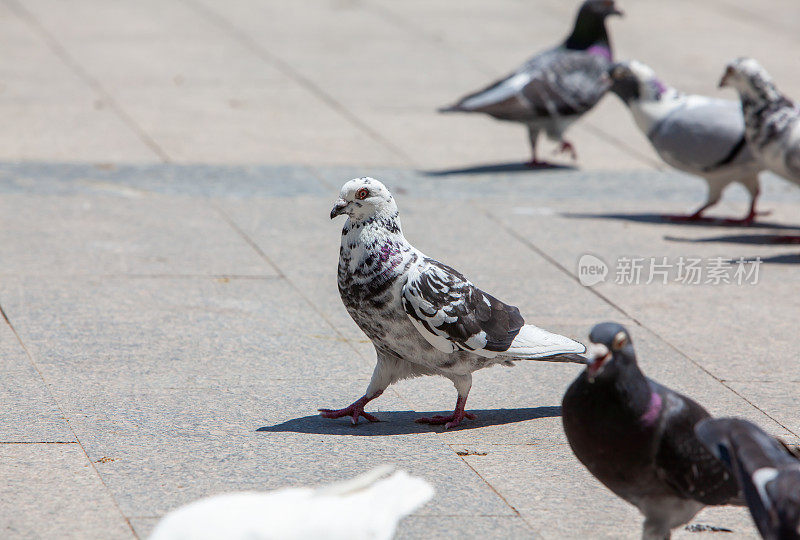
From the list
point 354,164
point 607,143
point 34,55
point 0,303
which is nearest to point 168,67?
point 34,55

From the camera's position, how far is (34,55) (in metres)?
13.9

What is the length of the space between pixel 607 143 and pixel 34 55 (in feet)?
21.7

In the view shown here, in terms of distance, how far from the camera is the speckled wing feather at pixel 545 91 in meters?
10.6

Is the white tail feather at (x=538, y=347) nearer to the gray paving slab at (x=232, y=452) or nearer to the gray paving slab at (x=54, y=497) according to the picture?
the gray paving slab at (x=232, y=452)

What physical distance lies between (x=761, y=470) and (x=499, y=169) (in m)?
7.50

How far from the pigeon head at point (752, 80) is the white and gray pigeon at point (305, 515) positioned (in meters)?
6.20

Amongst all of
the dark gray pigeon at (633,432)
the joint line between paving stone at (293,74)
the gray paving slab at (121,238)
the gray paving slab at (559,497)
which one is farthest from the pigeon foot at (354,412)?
the joint line between paving stone at (293,74)

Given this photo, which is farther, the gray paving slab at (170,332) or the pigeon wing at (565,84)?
the pigeon wing at (565,84)

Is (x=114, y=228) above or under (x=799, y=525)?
under

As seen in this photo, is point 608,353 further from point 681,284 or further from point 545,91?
point 545,91

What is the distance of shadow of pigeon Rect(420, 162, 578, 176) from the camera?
10633mm

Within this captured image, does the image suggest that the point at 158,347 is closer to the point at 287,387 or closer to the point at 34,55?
the point at 287,387

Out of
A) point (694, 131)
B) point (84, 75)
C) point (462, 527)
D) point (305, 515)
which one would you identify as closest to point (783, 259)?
point (694, 131)

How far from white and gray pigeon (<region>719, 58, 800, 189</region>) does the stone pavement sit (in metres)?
0.65
